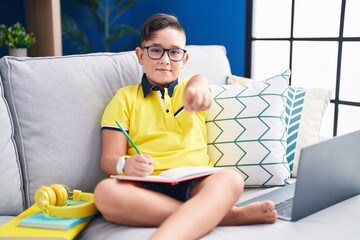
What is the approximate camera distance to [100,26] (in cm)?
360

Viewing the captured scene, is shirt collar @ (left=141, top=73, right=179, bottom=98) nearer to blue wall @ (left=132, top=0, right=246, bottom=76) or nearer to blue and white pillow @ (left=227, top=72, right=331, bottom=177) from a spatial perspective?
blue and white pillow @ (left=227, top=72, right=331, bottom=177)

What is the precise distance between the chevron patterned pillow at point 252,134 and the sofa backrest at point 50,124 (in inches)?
15.7

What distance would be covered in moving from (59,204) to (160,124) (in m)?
0.41

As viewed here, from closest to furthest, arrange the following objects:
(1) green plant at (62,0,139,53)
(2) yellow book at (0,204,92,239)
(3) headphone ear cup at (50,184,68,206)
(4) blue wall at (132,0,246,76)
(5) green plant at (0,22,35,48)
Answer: (2) yellow book at (0,204,92,239)
(3) headphone ear cup at (50,184,68,206)
(5) green plant at (0,22,35,48)
(4) blue wall at (132,0,246,76)
(1) green plant at (62,0,139,53)

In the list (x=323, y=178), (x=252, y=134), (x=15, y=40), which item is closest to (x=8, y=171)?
(x=252, y=134)

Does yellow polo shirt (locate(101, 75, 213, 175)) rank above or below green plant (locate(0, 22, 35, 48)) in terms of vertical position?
below

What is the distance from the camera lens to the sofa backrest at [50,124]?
140 cm

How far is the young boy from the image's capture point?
45.9 inches

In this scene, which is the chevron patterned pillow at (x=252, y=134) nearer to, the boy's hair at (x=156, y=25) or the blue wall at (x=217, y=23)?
the boy's hair at (x=156, y=25)

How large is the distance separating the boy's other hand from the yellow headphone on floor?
0.50ft

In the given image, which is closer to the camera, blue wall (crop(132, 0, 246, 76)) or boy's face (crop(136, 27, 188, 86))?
boy's face (crop(136, 27, 188, 86))

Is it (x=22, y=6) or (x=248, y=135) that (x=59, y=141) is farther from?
(x=22, y=6)

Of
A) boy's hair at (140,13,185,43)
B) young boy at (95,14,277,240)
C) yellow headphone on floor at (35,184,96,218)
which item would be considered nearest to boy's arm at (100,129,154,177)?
young boy at (95,14,277,240)

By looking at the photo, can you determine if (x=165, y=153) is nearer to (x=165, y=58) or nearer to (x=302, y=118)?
(x=165, y=58)
